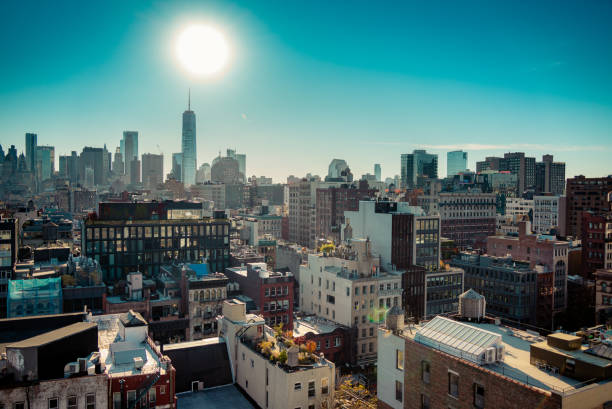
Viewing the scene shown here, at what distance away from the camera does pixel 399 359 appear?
5016 centimetres

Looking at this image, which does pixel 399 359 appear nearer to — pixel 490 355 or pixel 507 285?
pixel 490 355

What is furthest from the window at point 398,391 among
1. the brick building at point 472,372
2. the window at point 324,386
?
the window at point 324,386

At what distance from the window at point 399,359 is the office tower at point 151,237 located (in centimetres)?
8596

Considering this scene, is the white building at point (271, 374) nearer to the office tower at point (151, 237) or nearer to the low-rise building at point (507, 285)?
the office tower at point (151, 237)

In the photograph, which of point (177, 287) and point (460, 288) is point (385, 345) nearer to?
point (177, 287)

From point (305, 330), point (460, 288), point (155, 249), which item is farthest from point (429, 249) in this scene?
point (155, 249)

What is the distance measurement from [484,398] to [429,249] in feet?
275

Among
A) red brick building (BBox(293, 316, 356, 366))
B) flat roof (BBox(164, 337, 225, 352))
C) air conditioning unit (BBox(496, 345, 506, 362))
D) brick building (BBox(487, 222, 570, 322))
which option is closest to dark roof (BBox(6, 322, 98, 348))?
flat roof (BBox(164, 337, 225, 352))

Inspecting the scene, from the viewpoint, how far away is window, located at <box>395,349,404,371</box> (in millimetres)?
49719

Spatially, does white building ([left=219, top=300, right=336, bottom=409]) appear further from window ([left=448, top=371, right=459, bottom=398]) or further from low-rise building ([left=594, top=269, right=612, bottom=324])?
low-rise building ([left=594, top=269, right=612, bottom=324])

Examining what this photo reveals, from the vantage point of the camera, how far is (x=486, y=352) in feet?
134

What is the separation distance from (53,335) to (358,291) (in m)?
59.3

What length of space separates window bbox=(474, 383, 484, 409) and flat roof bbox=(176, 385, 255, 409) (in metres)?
30.1

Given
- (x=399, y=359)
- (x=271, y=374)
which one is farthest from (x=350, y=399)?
(x=399, y=359)
